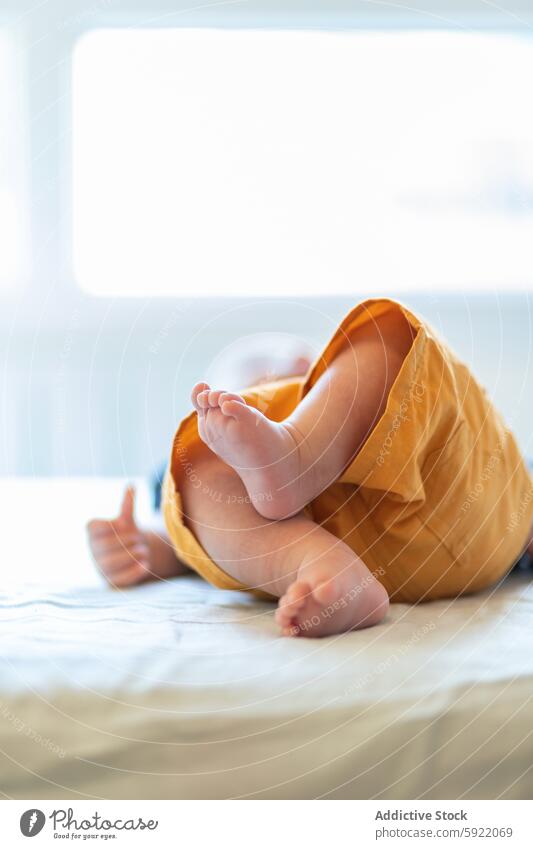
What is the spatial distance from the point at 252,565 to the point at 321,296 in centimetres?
111

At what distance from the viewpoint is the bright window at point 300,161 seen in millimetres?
1207

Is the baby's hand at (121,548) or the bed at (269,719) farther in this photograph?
the baby's hand at (121,548)

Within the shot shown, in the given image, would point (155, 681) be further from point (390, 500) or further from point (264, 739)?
point (390, 500)

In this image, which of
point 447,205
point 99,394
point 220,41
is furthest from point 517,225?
point 99,394

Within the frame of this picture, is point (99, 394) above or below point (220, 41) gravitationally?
below

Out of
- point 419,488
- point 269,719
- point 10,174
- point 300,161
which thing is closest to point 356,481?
point 419,488

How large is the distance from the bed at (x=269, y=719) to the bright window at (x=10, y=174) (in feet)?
3.94

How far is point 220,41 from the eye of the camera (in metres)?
1.20

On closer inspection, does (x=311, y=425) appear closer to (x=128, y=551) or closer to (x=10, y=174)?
(x=128, y=551)

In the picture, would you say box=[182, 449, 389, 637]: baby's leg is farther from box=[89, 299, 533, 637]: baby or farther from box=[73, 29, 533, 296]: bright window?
box=[73, 29, 533, 296]: bright window

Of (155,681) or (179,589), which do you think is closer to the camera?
(155,681)

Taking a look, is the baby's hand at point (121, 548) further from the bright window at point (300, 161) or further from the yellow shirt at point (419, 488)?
the bright window at point (300, 161)
